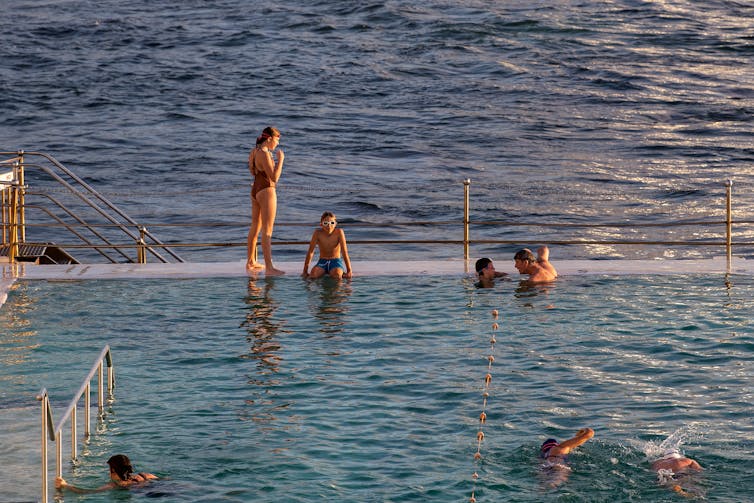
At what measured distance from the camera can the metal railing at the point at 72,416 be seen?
249 inches

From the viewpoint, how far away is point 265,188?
572 inches

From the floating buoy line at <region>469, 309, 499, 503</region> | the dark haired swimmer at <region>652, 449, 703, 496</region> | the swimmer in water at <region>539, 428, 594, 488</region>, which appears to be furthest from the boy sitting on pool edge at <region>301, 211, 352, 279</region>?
the dark haired swimmer at <region>652, 449, 703, 496</region>

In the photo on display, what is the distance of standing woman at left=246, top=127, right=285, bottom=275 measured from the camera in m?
14.2

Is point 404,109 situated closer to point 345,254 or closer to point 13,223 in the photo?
point 13,223

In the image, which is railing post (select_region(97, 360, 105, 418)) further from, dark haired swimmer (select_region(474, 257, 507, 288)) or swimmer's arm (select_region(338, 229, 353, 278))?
dark haired swimmer (select_region(474, 257, 507, 288))

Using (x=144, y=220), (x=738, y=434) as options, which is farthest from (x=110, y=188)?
(x=738, y=434)

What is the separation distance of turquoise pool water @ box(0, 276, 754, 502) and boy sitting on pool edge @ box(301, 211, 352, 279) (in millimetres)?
301

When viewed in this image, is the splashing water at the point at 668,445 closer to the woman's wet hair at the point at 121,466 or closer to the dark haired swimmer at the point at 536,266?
the woman's wet hair at the point at 121,466

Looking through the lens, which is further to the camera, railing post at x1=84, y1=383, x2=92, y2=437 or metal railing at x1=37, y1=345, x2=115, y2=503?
railing post at x1=84, y1=383, x2=92, y2=437

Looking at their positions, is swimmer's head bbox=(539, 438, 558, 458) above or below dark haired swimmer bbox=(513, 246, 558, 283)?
below

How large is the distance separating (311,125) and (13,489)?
39.9m

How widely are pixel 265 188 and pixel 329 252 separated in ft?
3.76

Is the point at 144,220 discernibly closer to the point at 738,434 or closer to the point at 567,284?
the point at 567,284

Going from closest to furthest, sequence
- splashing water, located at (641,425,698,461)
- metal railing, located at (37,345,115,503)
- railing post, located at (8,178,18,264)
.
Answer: metal railing, located at (37,345,115,503), splashing water, located at (641,425,698,461), railing post, located at (8,178,18,264)
